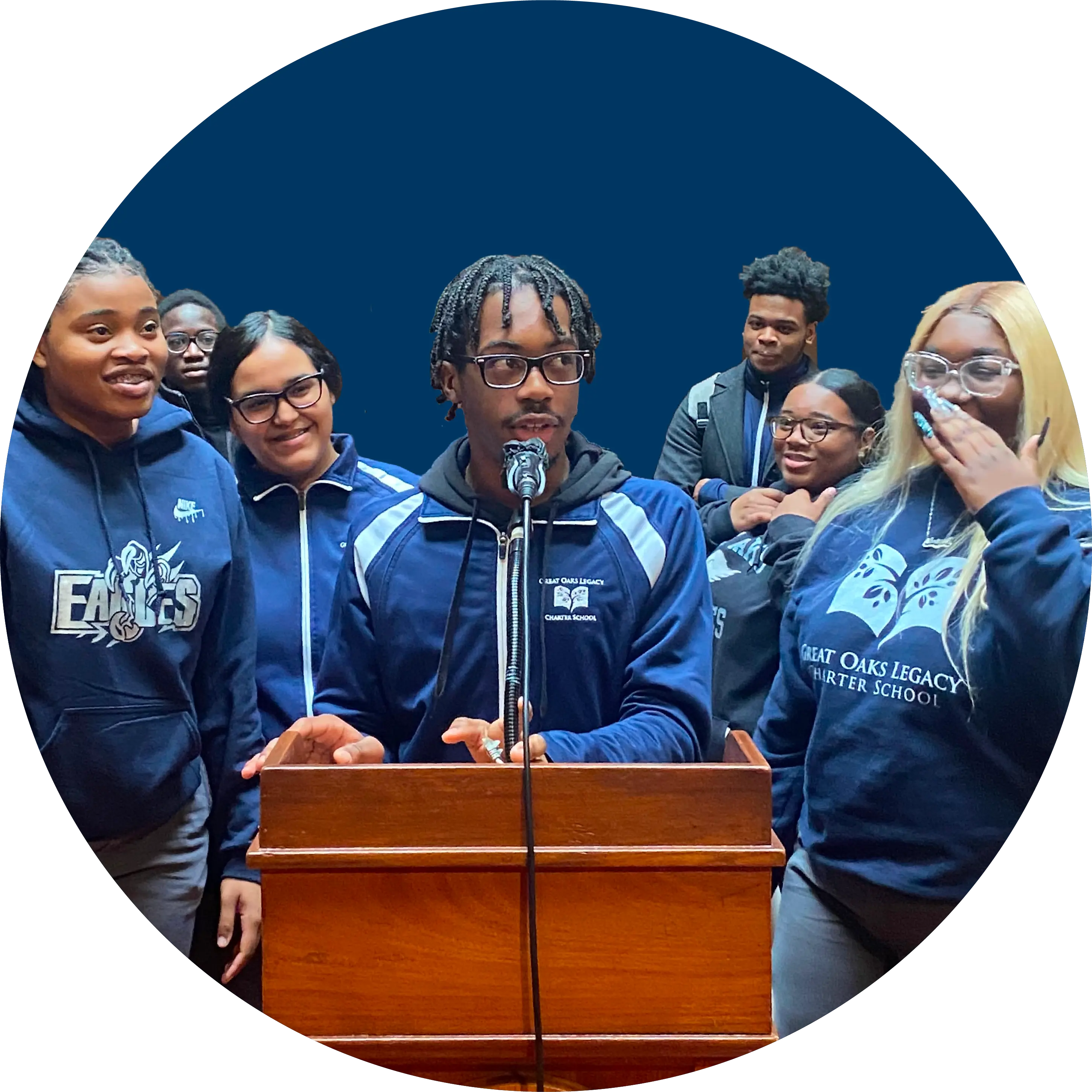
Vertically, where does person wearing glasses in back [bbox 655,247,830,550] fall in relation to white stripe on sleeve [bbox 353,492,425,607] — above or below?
above

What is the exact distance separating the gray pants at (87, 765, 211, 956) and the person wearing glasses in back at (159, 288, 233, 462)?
660 mm

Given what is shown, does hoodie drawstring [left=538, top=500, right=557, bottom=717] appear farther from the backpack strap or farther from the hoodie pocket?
the hoodie pocket

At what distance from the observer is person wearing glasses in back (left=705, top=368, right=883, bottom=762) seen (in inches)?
109

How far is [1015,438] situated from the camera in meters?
2.71

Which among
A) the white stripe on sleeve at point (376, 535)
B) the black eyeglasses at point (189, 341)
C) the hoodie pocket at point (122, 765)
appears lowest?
the hoodie pocket at point (122, 765)

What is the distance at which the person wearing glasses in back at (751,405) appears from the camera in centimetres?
276

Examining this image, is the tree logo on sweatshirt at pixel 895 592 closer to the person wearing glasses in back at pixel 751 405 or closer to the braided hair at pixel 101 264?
the person wearing glasses in back at pixel 751 405

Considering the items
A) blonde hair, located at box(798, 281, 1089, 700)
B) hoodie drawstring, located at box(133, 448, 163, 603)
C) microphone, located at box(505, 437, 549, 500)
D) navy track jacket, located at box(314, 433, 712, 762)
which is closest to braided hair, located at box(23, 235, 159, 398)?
hoodie drawstring, located at box(133, 448, 163, 603)

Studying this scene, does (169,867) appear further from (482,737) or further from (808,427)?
(808,427)

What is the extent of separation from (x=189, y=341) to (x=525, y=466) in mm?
690

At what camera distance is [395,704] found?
8.93 feet

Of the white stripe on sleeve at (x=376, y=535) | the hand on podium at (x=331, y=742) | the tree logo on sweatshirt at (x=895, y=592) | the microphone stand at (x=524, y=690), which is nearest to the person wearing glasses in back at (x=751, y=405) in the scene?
the tree logo on sweatshirt at (x=895, y=592)

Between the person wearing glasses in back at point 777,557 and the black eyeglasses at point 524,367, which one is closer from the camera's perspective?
the black eyeglasses at point 524,367

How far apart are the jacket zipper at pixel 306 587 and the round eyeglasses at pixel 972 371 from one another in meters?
1.17
